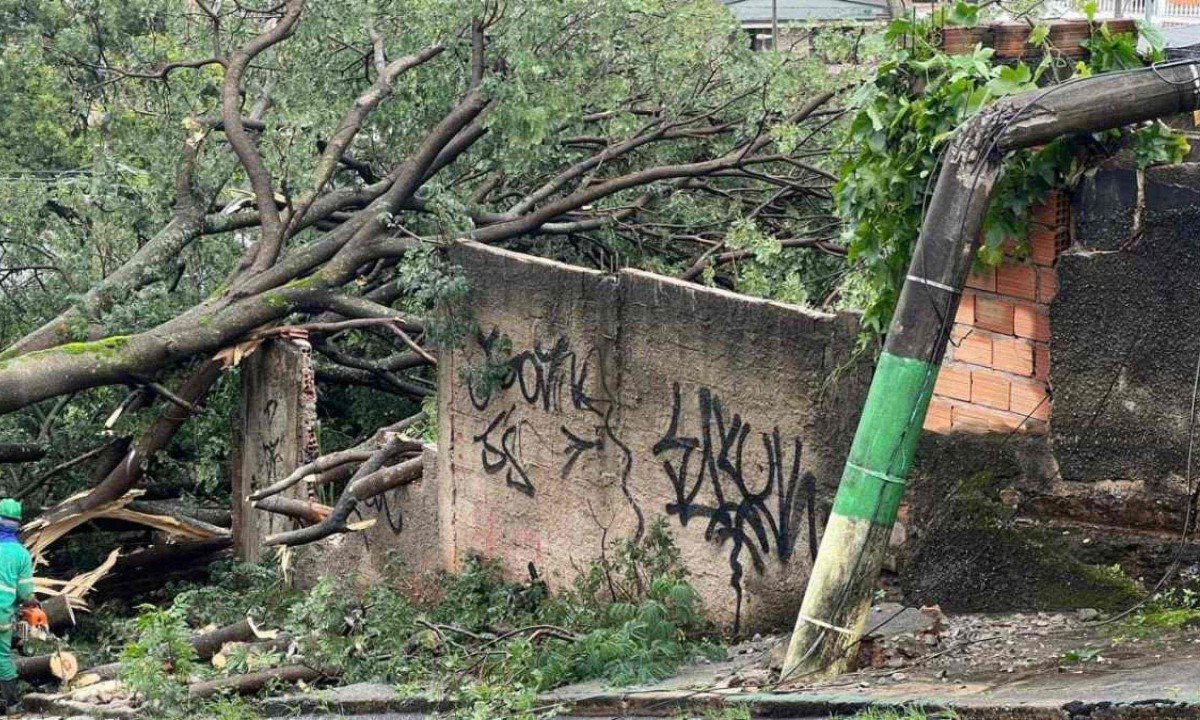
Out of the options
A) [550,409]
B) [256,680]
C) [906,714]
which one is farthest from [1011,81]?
[256,680]

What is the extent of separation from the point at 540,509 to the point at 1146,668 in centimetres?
446

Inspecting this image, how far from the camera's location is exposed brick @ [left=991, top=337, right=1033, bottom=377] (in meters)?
6.37

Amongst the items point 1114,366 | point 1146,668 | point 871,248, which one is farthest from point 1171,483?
point 871,248

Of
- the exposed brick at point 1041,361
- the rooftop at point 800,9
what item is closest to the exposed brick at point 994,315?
the exposed brick at point 1041,361

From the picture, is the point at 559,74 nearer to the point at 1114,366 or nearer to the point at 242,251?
the point at 242,251

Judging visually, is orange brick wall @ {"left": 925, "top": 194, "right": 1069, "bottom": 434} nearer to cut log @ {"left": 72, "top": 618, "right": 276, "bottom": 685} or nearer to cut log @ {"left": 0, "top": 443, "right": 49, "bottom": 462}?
cut log @ {"left": 72, "top": 618, "right": 276, "bottom": 685}

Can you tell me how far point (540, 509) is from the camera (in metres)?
9.10

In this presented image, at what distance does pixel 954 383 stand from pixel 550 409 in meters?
A: 2.96

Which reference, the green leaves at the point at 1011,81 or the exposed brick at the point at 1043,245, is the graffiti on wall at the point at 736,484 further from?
the green leaves at the point at 1011,81

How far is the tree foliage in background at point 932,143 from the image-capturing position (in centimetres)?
611

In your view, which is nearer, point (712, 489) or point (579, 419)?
point (712, 489)

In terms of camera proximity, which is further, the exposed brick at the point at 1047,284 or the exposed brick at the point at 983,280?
the exposed brick at the point at 983,280

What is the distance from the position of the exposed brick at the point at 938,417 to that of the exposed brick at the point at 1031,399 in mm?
322

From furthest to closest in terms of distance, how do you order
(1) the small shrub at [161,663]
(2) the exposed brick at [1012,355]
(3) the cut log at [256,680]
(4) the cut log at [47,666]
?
(4) the cut log at [47,666] < (3) the cut log at [256,680] < (1) the small shrub at [161,663] < (2) the exposed brick at [1012,355]
